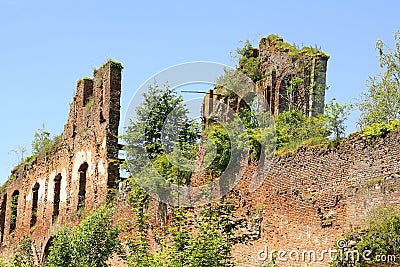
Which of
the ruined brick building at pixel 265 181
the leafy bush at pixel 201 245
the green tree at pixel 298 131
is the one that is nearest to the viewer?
the ruined brick building at pixel 265 181

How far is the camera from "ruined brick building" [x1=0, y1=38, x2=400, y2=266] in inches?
497

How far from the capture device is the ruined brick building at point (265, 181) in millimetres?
12617

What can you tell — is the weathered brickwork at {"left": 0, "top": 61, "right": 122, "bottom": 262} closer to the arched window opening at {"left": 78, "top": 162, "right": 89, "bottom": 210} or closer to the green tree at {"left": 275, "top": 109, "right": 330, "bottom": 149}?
the arched window opening at {"left": 78, "top": 162, "right": 89, "bottom": 210}

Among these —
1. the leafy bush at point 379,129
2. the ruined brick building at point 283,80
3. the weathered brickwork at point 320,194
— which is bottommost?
the weathered brickwork at point 320,194

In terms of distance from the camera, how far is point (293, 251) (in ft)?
44.6

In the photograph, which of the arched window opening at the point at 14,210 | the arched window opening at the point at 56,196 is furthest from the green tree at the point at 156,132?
the arched window opening at the point at 14,210

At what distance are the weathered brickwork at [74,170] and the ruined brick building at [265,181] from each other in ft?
0.11

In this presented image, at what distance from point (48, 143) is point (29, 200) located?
2.36 metres

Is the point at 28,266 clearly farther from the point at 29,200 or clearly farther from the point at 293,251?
the point at 293,251

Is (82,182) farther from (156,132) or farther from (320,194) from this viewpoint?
(320,194)

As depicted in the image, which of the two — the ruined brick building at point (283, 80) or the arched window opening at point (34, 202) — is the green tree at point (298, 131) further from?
the arched window opening at point (34, 202)

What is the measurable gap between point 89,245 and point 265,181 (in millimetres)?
4311

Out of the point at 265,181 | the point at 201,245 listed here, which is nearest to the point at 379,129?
the point at 265,181

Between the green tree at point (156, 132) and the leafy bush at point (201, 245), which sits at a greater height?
the green tree at point (156, 132)
